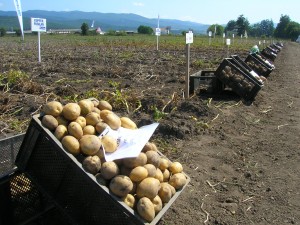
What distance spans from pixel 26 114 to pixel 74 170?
404 centimetres

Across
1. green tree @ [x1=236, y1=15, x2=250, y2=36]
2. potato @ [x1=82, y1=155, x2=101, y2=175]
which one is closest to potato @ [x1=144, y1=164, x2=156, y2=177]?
potato @ [x1=82, y1=155, x2=101, y2=175]

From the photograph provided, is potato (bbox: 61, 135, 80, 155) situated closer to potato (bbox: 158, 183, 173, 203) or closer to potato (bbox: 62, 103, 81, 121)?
potato (bbox: 62, 103, 81, 121)

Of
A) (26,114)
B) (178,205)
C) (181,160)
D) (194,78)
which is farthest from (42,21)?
(178,205)

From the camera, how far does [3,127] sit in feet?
18.2

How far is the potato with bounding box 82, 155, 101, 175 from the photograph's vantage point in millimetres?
2683

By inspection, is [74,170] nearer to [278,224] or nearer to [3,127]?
[278,224]

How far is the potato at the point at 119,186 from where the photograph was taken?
8.54 ft

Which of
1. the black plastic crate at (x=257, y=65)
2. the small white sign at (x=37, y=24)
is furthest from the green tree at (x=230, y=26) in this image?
the small white sign at (x=37, y=24)

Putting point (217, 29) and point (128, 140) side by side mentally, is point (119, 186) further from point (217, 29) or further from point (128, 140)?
point (217, 29)

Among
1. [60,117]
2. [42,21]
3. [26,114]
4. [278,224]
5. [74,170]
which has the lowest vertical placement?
[278,224]

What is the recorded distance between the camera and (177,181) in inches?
123

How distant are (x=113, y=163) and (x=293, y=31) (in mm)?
126306

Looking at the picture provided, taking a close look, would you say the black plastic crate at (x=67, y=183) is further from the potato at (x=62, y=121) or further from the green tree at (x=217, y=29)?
the green tree at (x=217, y=29)

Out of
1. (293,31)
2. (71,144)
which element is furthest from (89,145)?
(293,31)
